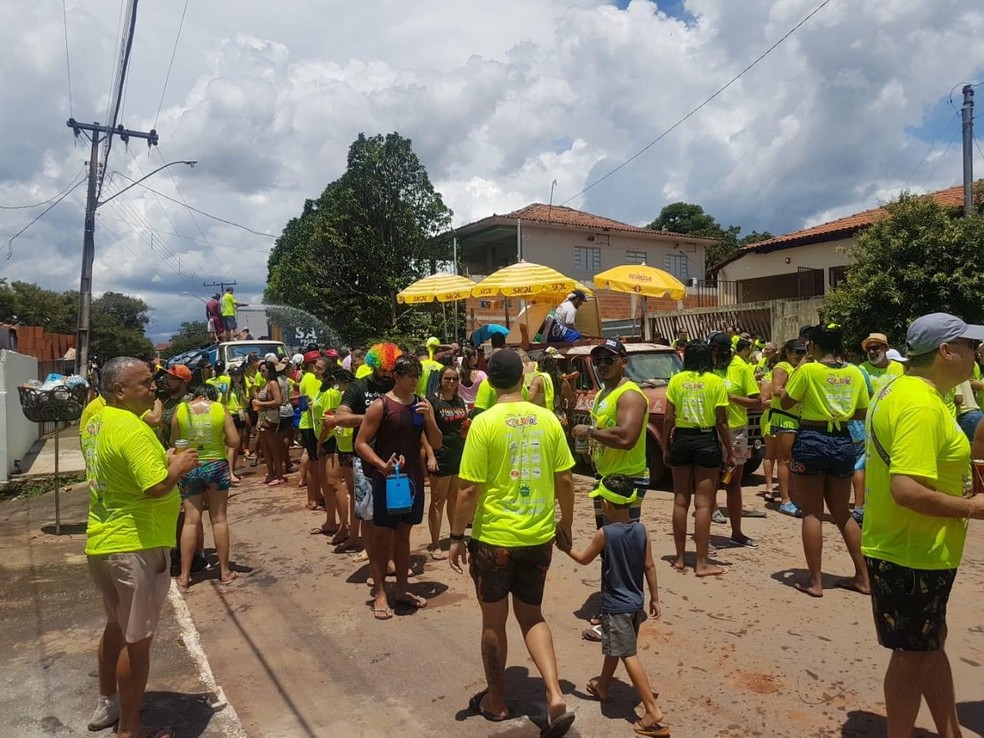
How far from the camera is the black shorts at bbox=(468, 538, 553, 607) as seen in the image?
329cm

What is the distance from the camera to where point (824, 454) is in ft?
15.6

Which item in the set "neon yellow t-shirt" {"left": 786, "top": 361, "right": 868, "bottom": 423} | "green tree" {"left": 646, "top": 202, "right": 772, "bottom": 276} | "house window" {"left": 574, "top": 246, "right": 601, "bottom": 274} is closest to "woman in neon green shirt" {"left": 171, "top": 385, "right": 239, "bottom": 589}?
"neon yellow t-shirt" {"left": 786, "top": 361, "right": 868, "bottom": 423}

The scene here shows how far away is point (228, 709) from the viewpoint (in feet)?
11.9

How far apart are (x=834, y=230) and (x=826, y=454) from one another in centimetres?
1916

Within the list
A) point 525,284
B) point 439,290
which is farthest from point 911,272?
point 439,290

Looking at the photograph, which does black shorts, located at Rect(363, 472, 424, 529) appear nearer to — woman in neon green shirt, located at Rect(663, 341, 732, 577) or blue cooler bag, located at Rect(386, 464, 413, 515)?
blue cooler bag, located at Rect(386, 464, 413, 515)

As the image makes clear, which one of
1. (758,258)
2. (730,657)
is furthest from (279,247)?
(730,657)

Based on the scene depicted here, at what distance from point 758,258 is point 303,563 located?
21.8 m

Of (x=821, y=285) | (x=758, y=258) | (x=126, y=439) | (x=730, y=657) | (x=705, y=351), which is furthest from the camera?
(x=758, y=258)

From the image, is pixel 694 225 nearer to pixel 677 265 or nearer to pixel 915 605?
pixel 677 265

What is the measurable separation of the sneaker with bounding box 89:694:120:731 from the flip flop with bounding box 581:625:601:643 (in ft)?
8.72

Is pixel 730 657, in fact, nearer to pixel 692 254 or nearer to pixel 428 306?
pixel 428 306

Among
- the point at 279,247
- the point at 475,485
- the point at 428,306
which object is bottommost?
the point at 475,485

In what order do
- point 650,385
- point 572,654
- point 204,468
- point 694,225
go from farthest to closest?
1. point 694,225
2. point 650,385
3. point 204,468
4. point 572,654
